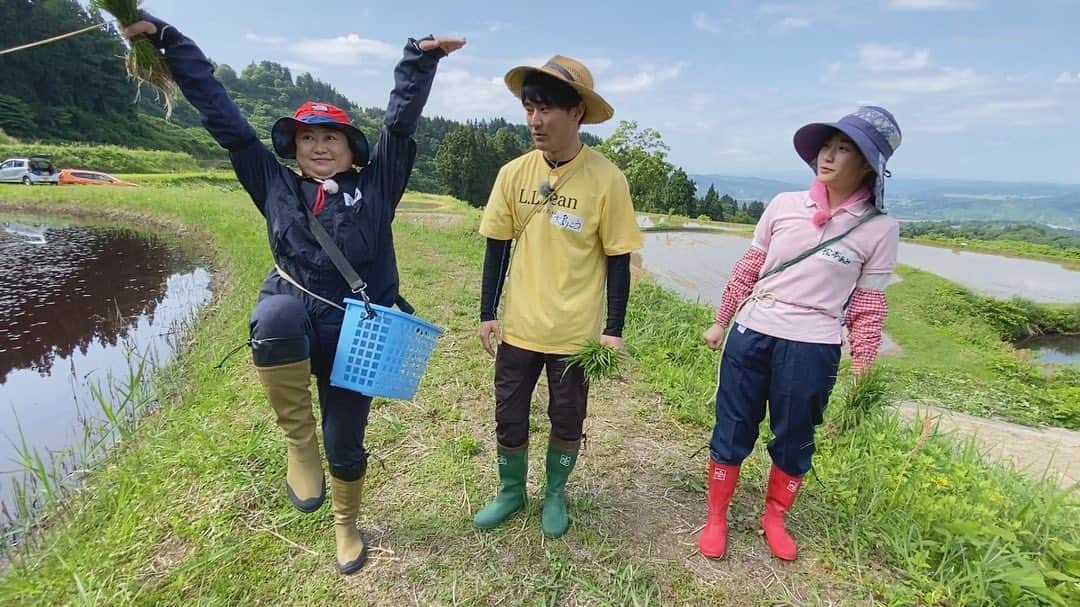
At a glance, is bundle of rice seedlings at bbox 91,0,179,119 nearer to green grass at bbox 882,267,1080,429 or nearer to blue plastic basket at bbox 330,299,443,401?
blue plastic basket at bbox 330,299,443,401

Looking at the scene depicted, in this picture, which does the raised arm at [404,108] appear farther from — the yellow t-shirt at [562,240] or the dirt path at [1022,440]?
the dirt path at [1022,440]

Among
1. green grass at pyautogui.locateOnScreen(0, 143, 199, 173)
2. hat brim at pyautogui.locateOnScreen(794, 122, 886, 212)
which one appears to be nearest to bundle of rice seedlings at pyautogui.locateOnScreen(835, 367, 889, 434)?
hat brim at pyautogui.locateOnScreen(794, 122, 886, 212)

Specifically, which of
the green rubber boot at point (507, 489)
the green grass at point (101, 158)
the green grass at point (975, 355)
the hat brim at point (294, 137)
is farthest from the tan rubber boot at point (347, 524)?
the green grass at point (101, 158)

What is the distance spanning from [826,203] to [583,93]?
1.00m

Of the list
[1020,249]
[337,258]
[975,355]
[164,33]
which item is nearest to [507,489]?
[337,258]

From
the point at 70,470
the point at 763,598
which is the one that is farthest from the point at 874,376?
the point at 70,470

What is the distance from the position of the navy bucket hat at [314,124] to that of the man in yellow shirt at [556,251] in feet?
1.76

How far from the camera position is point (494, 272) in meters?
2.29

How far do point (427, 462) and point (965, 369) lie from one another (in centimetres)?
1259

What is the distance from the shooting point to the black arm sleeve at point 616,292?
7.06ft

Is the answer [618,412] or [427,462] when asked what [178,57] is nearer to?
[427,462]

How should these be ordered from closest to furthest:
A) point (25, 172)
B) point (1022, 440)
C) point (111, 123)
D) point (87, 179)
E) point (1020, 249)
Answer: point (1022, 440)
point (25, 172)
point (87, 179)
point (1020, 249)
point (111, 123)

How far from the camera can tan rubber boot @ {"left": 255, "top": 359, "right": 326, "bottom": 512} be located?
1.75 metres

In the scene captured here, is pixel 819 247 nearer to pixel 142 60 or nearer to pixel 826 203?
pixel 826 203
